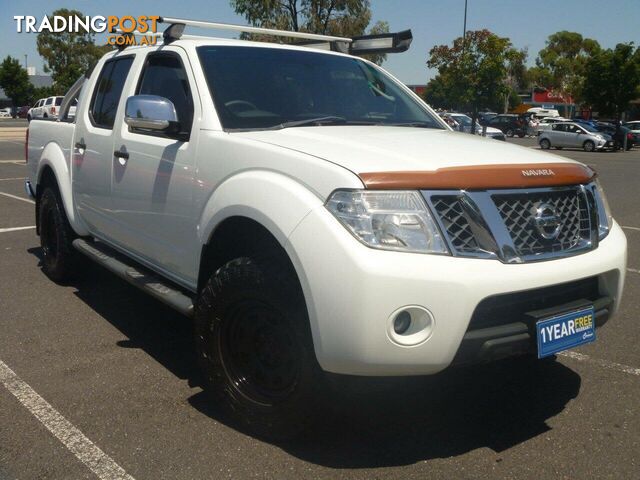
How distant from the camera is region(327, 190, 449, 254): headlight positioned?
2814mm

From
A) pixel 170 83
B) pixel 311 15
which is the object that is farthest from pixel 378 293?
pixel 311 15

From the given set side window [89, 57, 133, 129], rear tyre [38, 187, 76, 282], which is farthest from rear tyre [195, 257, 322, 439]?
rear tyre [38, 187, 76, 282]

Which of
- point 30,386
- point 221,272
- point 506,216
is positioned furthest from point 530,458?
point 30,386

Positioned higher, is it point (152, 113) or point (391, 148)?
point (152, 113)

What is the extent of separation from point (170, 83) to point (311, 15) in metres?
29.6

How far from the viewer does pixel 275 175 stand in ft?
10.4

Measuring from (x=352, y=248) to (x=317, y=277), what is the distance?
0.19 meters

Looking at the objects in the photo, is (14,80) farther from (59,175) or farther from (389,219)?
(389,219)

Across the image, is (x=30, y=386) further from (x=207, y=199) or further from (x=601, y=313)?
(x=601, y=313)

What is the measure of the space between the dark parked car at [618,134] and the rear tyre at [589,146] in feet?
4.41

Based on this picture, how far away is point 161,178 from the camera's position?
13.1 ft

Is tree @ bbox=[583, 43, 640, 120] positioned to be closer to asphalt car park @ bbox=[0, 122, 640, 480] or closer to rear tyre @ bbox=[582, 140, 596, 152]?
rear tyre @ bbox=[582, 140, 596, 152]

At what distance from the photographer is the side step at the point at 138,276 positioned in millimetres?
3857

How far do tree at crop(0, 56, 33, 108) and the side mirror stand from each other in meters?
80.9
